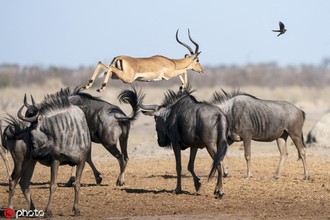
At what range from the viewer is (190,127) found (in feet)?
49.9

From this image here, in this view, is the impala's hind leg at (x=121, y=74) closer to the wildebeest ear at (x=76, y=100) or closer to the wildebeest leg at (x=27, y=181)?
the wildebeest ear at (x=76, y=100)

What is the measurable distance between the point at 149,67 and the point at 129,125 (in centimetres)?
366

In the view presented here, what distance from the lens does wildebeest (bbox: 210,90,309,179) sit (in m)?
18.2

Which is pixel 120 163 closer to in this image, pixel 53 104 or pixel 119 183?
pixel 119 183

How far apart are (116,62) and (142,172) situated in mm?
2375

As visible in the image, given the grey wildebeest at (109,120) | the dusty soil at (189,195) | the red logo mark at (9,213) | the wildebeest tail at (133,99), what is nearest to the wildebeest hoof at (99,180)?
the grey wildebeest at (109,120)

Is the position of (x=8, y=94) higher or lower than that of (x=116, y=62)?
lower

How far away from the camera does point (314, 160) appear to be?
22.2 metres

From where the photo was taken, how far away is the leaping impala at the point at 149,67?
19.6 metres

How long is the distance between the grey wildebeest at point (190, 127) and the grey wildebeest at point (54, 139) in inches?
95.2

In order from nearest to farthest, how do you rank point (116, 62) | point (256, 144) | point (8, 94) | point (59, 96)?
point (59, 96) → point (116, 62) → point (256, 144) → point (8, 94)

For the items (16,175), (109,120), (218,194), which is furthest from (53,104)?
(109,120)

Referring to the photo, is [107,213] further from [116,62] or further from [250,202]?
[116,62]

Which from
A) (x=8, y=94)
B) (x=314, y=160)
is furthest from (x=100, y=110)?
(x=8, y=94)
